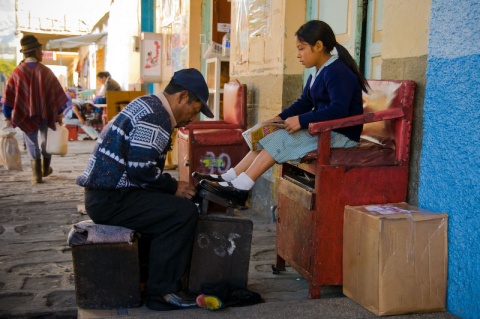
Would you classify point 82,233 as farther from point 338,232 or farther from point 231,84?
point 231,84

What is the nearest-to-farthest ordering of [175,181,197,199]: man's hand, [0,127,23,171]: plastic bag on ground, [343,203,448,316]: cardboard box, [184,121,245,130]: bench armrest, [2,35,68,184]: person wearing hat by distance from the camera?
[343,203,448,316]: cardboard box
[175,181,197,199]: man's hand
[184,121,245,130]: bench armrest
[2,35,68,184]: person wearing hat
[0,127,23,171]: plastic bag on ground

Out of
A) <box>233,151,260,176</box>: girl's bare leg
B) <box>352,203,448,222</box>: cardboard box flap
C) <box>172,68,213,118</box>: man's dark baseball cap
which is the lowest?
<box>352,203,448,222</box>: cardboard box flap

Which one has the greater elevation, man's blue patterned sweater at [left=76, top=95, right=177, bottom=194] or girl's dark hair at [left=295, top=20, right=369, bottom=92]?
girl's dark hair at [left=295, top=20, right=369, bottom=92]

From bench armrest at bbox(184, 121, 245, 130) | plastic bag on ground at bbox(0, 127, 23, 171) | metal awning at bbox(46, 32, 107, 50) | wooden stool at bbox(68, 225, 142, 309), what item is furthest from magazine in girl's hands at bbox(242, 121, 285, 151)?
metal awning at bbox(46, 32, 107, 50)

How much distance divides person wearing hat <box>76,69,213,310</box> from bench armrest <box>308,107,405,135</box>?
26.1 inches

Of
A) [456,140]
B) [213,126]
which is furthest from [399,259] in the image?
[213,126]

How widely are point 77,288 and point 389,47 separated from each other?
96.1 inches

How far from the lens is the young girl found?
11.5ft

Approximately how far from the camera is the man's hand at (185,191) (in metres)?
3.39

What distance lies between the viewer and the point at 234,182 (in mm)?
3584

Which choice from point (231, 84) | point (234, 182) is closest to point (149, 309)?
point (234, 182)

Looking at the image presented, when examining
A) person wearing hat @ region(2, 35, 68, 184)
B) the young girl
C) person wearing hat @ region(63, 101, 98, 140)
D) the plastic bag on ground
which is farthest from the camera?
person wearing hat @ region(63, 101, 98, 140)

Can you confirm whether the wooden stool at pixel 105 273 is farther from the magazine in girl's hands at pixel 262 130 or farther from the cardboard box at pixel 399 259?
the cardboard box at pixel 399 259

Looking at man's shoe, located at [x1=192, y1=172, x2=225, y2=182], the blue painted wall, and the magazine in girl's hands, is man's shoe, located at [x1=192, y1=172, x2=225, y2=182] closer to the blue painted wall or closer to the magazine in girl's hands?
the magazine in girl's hands
